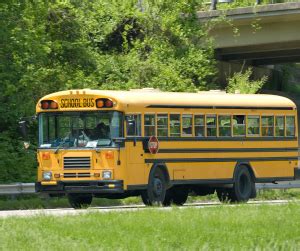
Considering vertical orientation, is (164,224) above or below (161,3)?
below

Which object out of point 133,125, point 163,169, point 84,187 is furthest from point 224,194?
point 84,187

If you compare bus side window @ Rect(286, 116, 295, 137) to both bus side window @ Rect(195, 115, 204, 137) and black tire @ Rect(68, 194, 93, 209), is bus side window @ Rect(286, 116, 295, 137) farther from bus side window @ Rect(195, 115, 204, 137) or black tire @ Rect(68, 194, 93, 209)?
black tire @ Rect(68, 194, 93, 209)

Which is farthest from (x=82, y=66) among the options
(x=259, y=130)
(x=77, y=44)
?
(x=259, y=130)

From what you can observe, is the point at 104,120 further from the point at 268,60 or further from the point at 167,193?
the point at 268,60

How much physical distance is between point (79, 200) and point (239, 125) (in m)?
4.49

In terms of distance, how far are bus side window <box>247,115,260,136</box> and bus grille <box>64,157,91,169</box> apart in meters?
5.27

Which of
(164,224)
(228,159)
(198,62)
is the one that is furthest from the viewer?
(198,62)

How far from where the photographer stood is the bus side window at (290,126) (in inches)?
1087

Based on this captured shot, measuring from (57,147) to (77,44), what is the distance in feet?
42.8

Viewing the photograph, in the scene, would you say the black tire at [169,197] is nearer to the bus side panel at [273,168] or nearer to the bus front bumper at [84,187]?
the bus side panel at [273,168]

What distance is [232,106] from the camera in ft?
84.8

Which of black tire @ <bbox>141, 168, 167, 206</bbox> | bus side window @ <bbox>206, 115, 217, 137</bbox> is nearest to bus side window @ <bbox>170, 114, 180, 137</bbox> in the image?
black tire @ <bbox>141, 168, 167, 206</bbox>

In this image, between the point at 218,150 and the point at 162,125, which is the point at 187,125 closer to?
the point at 162,125

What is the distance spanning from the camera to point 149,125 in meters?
23.4
